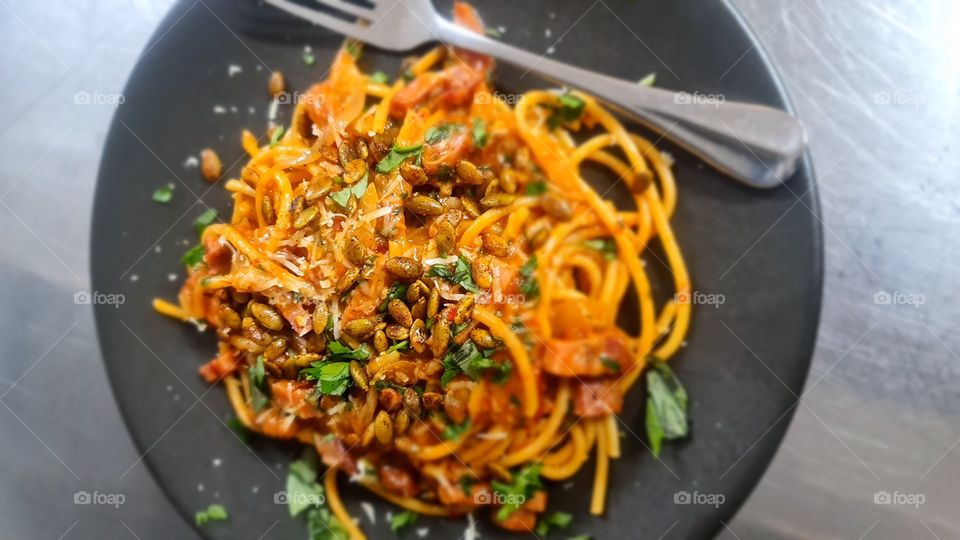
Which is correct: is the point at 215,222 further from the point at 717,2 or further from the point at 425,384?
the point at 717,2

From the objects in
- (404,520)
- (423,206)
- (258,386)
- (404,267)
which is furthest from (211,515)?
(423,206)

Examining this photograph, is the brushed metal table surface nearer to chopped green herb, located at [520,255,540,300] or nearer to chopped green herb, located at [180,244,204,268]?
chopped green herb, located at [520,255,540,300]

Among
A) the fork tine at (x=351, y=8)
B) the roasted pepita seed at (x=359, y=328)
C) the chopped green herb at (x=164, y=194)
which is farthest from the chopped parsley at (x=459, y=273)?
the chopped green herb at (x=164, y=194)

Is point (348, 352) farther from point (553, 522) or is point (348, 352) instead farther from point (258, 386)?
point (553, 522)

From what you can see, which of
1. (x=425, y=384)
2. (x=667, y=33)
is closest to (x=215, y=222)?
(x=425, y=384)

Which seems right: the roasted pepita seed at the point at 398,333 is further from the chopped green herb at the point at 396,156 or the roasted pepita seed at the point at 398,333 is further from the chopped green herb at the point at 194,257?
the chopped green herb at the point at 194,257

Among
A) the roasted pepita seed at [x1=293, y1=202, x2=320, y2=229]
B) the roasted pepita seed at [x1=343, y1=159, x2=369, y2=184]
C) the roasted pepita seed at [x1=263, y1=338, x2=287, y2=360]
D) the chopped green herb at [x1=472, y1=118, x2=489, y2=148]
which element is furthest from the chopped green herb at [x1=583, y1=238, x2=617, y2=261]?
the roasted pepita seed at [x1=263, y1=338, x2=287, y2=360]
